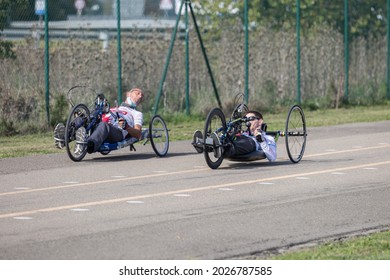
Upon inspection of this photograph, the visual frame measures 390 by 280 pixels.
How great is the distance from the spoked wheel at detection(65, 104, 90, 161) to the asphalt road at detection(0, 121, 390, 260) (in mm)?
175

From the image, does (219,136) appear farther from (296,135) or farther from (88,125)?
(88,125)

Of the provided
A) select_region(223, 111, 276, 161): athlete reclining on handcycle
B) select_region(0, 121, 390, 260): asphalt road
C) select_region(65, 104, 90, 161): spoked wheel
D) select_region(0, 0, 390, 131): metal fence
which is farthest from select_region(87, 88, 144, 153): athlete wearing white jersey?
select_region(0, 0, 390, 131): metal fence

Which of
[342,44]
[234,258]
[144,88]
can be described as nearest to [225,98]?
[144,88]

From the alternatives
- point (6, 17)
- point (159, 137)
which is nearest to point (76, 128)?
point (159, 137)

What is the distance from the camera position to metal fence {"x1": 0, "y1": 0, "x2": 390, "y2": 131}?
22.5 meters

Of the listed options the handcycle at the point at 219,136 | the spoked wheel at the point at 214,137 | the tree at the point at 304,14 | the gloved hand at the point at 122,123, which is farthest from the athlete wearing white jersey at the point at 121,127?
the tree at the point at 304,14

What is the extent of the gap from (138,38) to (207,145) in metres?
11.0

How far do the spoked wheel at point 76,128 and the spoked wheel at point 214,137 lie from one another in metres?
1.87

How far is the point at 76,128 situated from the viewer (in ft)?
53.7

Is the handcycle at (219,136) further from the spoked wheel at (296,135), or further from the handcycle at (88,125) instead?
the handcycle at (88,125)

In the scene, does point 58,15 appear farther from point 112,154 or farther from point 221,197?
point 221,197

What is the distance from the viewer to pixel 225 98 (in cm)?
2686

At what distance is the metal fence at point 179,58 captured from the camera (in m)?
22.5

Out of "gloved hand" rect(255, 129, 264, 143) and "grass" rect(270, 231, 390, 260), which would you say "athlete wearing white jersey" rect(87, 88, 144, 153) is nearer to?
"gloved hand" rect(255, 129, 264, 143)
